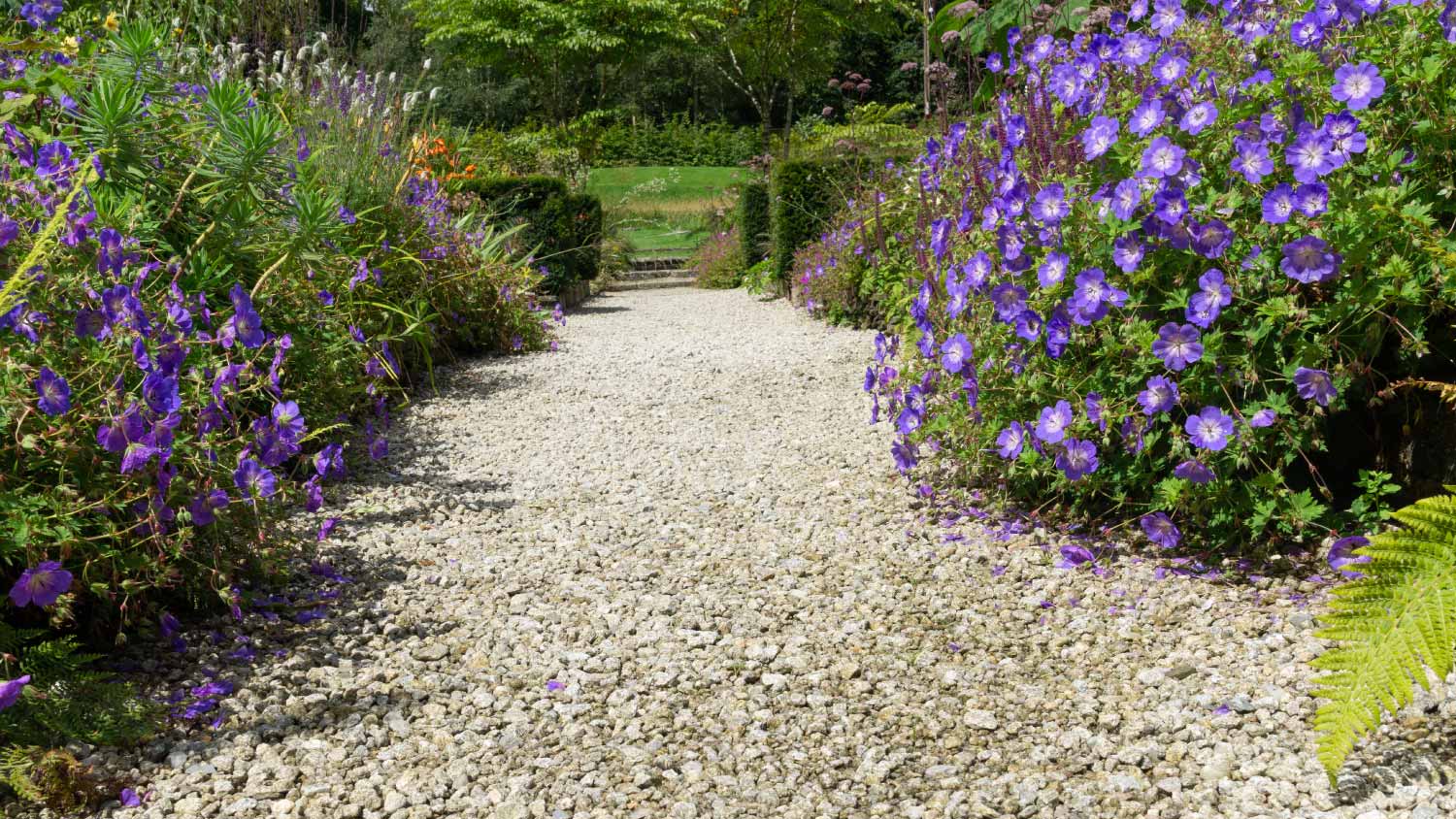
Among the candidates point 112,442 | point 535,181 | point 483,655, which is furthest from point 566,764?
point 535,181

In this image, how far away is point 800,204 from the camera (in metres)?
9.13

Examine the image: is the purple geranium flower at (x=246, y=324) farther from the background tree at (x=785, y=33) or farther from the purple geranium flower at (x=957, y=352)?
the background tree at (x=785, y=33)

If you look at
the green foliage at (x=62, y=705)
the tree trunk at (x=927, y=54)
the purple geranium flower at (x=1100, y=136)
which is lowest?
the green foliage at (x=62, y=705)

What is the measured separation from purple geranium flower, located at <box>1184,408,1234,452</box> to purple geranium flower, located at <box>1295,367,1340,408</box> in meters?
0.15

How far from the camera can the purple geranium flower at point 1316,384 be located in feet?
6.81

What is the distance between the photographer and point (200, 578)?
2.16 metres

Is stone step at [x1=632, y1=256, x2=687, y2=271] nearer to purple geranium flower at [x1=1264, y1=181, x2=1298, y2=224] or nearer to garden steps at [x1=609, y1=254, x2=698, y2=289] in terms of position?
garden steps at [x1=609, y1=254, x2=698, y2=289]

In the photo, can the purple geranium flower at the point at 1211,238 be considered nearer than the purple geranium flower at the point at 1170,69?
Yes

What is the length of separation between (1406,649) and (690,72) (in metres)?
30.9

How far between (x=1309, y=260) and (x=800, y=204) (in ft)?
23.7

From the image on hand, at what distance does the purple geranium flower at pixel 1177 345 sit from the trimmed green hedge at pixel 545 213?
23.7ft

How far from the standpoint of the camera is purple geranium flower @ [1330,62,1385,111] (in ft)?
6.65

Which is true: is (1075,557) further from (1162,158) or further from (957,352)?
(1162,158)

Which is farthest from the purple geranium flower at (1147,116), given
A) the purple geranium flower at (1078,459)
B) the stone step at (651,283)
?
the stone step at (651,283)
